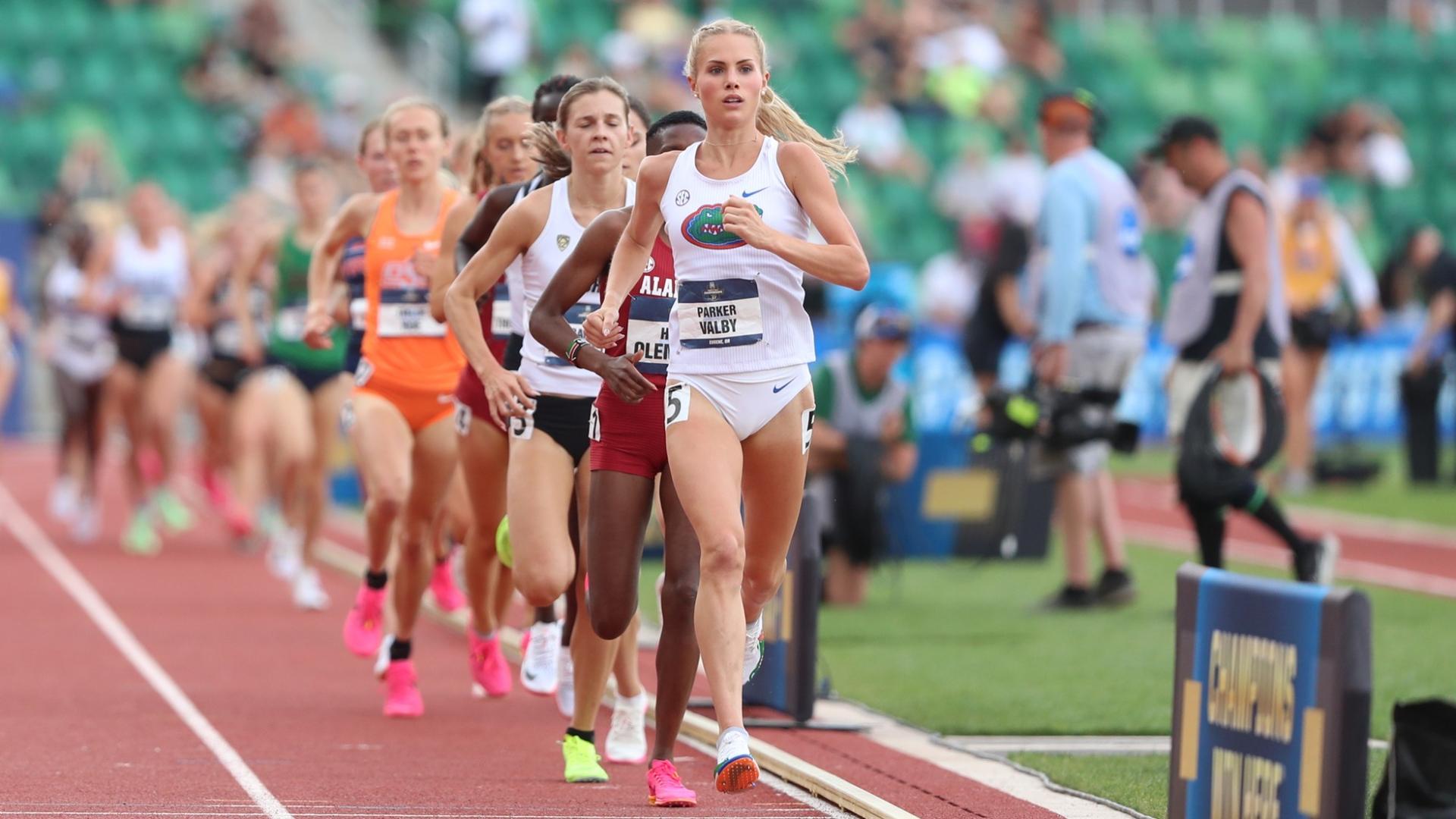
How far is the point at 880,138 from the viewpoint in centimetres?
2514

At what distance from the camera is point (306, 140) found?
23.5 meters

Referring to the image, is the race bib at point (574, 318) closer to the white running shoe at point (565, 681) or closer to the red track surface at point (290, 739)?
the white running shoe at point (565, 681)

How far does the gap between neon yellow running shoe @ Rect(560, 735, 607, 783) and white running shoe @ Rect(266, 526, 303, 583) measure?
21.8 feet

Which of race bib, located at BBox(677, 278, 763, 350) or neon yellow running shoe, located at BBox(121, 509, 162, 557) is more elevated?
race bib, located at BBox(677, 278, 763, 350)

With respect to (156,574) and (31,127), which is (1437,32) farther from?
(156,574)

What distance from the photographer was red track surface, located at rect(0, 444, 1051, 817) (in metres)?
6.59

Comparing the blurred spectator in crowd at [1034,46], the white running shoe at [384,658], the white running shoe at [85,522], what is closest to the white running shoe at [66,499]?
the white running shoe at [85,522]

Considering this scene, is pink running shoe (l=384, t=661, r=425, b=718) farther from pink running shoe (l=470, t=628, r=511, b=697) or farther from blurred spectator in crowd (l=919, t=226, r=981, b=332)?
blurred spectator in crowd (l=919, t=226, r=981, b=332)

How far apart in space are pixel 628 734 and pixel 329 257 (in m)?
3.26

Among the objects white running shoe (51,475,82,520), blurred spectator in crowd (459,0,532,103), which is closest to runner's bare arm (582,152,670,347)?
white running shoe (51,475,82,520)

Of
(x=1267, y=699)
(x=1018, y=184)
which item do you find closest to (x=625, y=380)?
(x=1267, y=699)

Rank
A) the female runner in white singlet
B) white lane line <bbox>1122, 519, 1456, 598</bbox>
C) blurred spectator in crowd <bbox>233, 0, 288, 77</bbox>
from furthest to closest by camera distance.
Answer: blurred spectator in crowd <bbox>233, 0, 288, 77</bbox>, white lane line <bbox>1122, 519, 1456, 598</bbox>, the female runner in white singlet

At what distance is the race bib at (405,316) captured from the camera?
9.09 m

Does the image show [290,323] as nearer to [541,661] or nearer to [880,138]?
[541,661]
